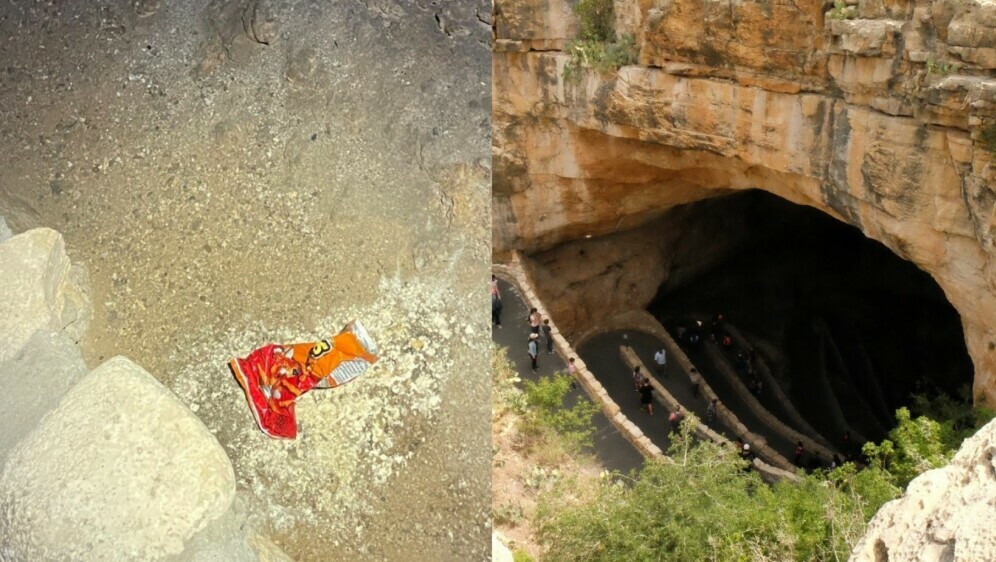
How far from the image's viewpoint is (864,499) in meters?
6.18

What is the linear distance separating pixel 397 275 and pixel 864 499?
4.78 meters

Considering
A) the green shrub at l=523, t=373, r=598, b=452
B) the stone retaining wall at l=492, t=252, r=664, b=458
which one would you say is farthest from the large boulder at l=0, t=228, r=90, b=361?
the stone retaining wall at l=492, t=252, r=664, b=458

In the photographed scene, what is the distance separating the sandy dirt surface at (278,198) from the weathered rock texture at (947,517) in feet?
4.36

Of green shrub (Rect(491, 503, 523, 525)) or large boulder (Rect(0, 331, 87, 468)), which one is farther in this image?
green shrub (Rect(491, 503, 523, 525))

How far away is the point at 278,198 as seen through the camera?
2.65 meters

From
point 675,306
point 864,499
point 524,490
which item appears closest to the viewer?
point 864,499

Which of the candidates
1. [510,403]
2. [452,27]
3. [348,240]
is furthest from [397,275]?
[510,403]

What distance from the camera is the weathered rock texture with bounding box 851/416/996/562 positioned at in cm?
221

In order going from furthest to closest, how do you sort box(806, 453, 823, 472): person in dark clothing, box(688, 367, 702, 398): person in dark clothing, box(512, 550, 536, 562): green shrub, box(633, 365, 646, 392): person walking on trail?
1. box(688, 367, 702, 398): person in dark clothing
2. box(633, 365, 646, 392): person walking on trail
3. box(806, 453, 823, 472): person in dark clothing
4. box(512, 550, 536, 562): green shrub

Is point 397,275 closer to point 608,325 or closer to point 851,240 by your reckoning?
point 608,325

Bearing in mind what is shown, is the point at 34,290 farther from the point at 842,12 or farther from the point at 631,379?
the point at 631,379

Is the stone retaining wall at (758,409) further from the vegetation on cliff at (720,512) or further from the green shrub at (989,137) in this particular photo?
the green shrub at (989,137)

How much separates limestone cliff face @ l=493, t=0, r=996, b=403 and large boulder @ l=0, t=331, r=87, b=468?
20.4 ft

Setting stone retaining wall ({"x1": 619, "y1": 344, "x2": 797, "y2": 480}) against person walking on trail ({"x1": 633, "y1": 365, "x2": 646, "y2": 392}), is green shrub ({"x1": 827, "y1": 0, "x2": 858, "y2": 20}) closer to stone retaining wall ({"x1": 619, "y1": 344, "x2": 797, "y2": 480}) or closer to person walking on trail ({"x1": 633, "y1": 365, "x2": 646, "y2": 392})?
stone retaining wall ({"x1": 619, "y1": 344, "x2": 797, "y2": 480})
